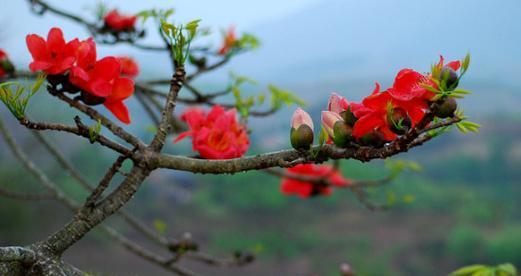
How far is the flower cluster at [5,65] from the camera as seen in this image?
1790mm

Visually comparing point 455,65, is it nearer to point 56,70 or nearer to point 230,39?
point 56,70

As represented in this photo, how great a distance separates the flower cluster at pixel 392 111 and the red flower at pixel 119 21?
1.71 metres

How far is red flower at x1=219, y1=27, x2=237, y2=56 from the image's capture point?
7.37ft

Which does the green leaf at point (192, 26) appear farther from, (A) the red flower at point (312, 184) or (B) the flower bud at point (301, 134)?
(A) the red flower at point (312, 184)

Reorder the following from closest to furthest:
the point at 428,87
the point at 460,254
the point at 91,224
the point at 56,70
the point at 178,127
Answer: the point at 428,87 → the point at 91,224 → the point at 56,70 → the point at 178,127 → the point at 460,254

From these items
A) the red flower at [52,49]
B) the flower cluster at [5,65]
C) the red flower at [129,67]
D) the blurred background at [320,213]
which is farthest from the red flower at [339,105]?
the blurred background at [320,213]

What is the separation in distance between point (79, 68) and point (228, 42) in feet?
4.67

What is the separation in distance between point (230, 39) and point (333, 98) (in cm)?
155

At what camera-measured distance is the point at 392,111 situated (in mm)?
705

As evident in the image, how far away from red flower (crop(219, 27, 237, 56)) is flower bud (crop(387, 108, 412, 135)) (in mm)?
1576

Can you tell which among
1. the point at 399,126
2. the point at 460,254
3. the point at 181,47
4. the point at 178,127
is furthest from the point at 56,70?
the point at 460,254

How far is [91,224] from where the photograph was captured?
776 millimetres

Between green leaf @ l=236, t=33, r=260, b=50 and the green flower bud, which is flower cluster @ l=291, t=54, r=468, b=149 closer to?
the green flower bud

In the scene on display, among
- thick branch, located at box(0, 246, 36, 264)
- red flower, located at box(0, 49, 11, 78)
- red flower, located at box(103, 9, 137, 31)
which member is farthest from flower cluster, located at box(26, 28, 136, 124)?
red flower, located at box(103, 9, 137, 31)
